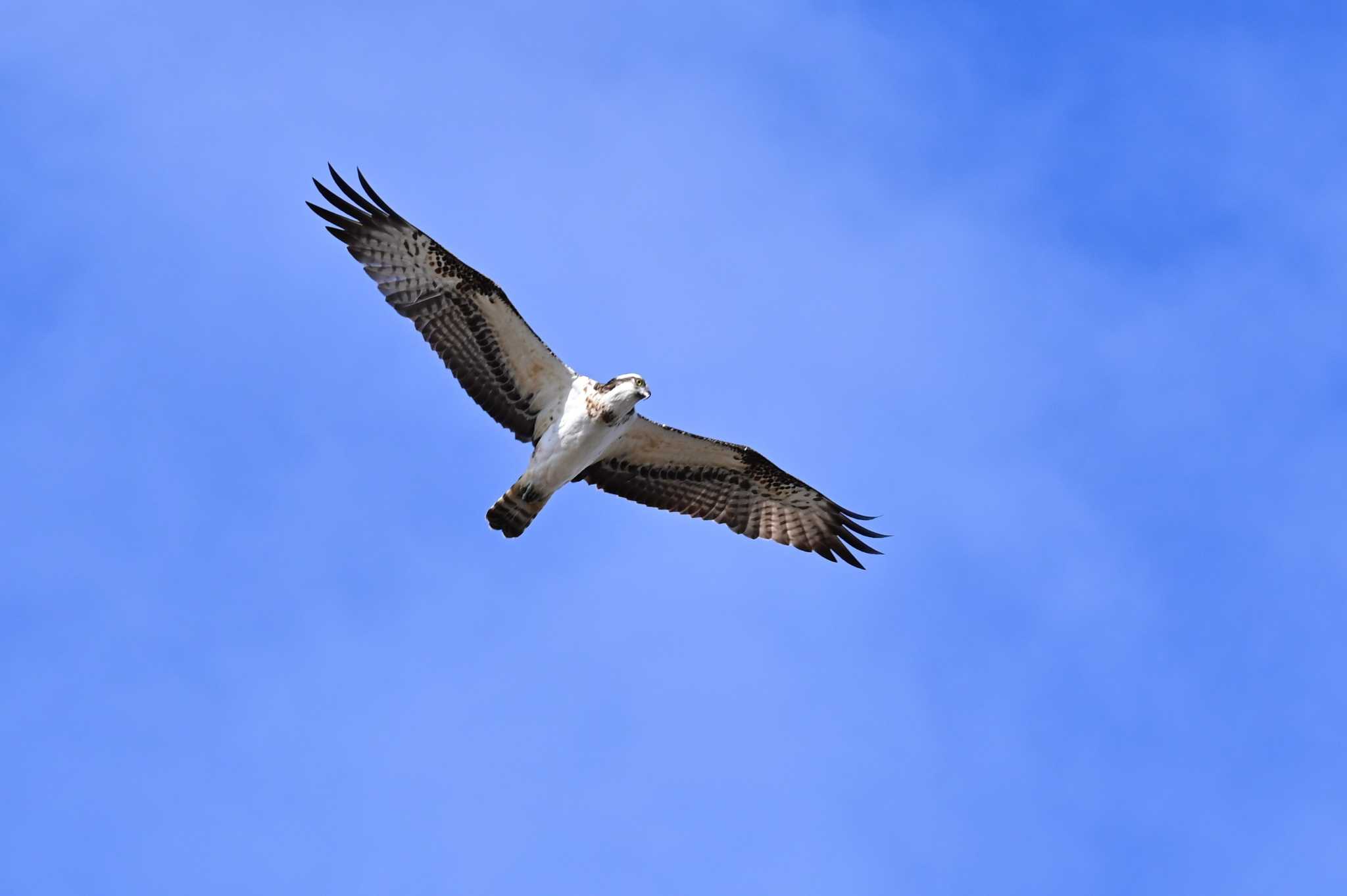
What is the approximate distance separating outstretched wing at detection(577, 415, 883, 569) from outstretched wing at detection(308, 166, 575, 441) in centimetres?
126

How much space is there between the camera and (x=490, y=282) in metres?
18.7

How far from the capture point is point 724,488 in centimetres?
2034

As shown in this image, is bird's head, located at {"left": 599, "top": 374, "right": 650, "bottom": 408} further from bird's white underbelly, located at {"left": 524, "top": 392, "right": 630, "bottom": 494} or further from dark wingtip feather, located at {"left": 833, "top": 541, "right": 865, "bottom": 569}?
dark wingtip feather, located at {"left": 833, "top": 541, "right": 865, "bottom": 569}

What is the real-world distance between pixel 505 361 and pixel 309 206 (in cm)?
260

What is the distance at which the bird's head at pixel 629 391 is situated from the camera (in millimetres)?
18391

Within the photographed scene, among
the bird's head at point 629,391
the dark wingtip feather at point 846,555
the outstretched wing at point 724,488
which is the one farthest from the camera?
the dark wingtip feather at point 846,555

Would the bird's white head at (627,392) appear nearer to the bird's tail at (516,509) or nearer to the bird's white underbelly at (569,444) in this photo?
the bird's white underbelly at (569,444)

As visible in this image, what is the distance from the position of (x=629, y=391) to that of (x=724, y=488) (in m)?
2.43

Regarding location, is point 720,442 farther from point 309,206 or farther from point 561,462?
point 309,206

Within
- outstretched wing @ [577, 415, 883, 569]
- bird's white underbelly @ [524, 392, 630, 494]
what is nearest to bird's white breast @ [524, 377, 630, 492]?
bird's white underbelly @ [524, 392, 630, 494]

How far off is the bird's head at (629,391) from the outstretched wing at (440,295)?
72 cm

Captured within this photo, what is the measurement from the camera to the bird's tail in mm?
18750

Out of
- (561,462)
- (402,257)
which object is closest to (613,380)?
(561,462)

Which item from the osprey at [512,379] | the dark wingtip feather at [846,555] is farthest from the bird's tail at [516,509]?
the dark wingtip feather at [846,555]
